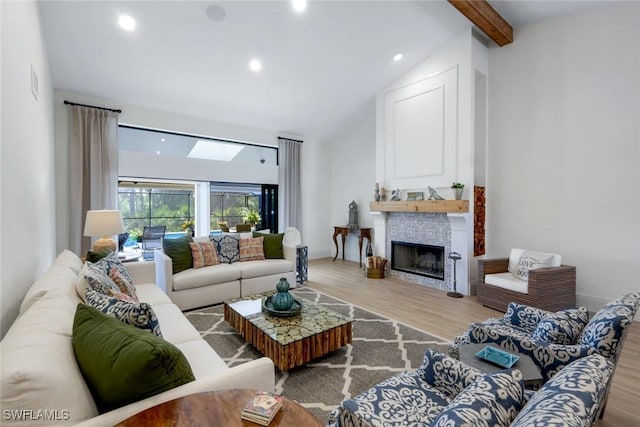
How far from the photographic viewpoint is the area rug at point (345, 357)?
202cm

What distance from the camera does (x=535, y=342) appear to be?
1.66 meters

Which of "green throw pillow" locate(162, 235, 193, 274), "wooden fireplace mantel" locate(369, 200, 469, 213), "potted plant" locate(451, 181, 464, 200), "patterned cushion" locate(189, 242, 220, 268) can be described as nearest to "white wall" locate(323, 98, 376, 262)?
"wooden fireplace mantel" locate(369, 200, 469, 213)

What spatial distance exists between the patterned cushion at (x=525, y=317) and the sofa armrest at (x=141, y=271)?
332 centimetres

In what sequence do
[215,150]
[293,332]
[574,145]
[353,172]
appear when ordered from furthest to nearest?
1. [353,172]
2. [215,150]
3. [574,145]
4. [293,332]

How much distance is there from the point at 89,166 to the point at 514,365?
207 inches

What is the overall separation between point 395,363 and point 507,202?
3132 mm

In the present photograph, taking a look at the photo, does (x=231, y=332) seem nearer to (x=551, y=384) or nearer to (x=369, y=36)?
(x=551, y=384)

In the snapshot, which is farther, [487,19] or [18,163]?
[487,19]

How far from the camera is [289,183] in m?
6.36

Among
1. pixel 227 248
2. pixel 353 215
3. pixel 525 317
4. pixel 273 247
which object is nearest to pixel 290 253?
pixel 273 247

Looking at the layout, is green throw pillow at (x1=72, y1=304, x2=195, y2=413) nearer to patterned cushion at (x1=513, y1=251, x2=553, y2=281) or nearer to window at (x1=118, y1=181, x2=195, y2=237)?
patterned cushion at (x1=513, y1=251, x2=553, y2=281)

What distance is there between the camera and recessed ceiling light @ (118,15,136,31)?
326 cm

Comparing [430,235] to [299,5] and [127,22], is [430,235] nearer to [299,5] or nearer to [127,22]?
[299,5]

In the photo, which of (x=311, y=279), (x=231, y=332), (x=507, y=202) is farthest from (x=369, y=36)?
(x=231, y=332)
